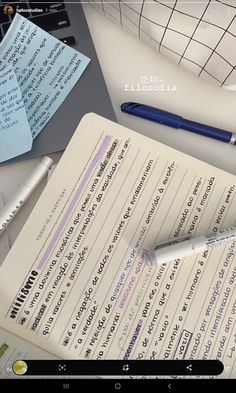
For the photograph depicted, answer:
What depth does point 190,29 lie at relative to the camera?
50cm

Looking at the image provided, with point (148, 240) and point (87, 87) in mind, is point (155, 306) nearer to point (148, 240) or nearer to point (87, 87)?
point (148, 240)

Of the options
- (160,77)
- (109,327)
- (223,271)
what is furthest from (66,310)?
(160,77)

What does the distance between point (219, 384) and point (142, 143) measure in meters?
0.24

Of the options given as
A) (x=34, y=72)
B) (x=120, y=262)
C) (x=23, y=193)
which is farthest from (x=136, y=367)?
(x=34, y=72)

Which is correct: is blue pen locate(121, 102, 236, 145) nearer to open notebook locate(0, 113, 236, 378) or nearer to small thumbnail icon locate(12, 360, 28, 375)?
open notebook locate(0, 113, 236, 378)

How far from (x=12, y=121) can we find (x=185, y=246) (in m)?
0.22

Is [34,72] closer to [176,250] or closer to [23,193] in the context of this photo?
[23,193]

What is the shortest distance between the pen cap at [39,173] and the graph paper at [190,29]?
0.17m

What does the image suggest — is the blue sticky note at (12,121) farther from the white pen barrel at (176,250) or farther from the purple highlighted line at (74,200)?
the white pen barrel at (176,250)

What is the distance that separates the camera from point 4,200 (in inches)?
19.7

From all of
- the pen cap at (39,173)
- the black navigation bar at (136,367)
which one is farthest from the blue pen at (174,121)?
the black navigation bar at (136,367)

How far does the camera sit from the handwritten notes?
516 millimetres

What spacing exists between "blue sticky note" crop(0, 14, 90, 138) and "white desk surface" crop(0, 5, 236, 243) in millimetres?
40

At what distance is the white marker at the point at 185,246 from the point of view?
47 centimetres
